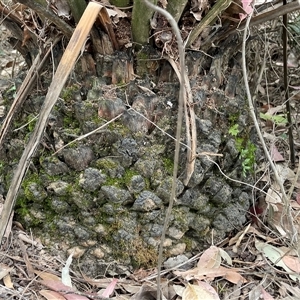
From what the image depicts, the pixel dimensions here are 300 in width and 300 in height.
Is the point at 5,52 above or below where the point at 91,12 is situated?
below

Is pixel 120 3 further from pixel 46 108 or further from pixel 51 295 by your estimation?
pixel 51 295

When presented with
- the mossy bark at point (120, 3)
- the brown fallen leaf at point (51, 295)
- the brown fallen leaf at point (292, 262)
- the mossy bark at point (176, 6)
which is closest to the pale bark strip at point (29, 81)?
the mossy bark at point (120, 3)

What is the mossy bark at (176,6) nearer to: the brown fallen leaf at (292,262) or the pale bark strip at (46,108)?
the pale bark strip at (46,108)

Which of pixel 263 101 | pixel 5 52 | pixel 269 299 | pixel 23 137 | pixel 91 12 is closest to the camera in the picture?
pixel 91 12

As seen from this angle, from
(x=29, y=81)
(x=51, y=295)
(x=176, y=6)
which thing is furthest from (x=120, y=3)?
(x=51, y=295)

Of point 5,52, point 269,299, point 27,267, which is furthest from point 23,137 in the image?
point 5,52

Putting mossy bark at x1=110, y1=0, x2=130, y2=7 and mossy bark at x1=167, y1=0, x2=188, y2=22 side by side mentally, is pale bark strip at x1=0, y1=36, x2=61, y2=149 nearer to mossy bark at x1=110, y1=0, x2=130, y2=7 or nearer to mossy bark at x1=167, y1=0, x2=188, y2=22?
mossy bark at x1=110, y1=0, x2=130, y2=7

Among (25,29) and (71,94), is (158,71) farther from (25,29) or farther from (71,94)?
(25,29)

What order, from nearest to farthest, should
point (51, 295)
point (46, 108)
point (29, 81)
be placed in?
point (46, 108) < point (51, 295) < point (29, 81)

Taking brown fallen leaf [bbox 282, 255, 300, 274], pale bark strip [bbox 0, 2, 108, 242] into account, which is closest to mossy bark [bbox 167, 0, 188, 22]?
pale bark strip [bbox 0, 2, 108, 242]
